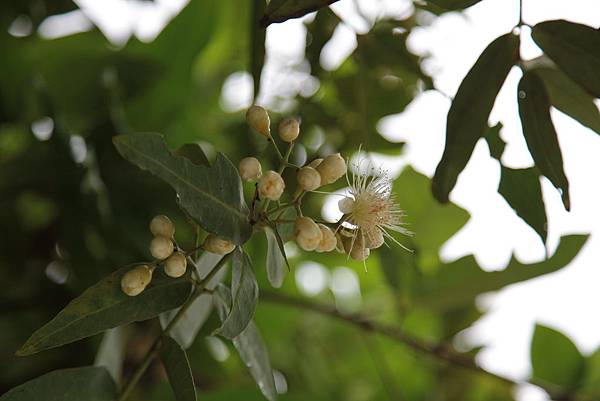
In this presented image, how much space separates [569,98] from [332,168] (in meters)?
0.21

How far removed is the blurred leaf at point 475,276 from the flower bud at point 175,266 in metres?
0.46

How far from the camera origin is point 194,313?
63cm

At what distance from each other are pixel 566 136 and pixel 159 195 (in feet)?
1.44

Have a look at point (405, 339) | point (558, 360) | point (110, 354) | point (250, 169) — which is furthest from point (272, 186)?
point (558, 360)

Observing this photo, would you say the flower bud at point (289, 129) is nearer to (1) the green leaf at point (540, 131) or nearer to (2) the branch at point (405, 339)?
(1) the green leaf at point (540, 131)

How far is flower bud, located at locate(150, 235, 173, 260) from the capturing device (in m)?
0.52

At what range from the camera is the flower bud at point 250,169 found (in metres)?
0.53

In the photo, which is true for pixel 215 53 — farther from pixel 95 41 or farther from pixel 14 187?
pixel 14 187

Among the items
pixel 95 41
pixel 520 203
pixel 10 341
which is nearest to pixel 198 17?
pixel 95 41

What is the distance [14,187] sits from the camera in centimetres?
92

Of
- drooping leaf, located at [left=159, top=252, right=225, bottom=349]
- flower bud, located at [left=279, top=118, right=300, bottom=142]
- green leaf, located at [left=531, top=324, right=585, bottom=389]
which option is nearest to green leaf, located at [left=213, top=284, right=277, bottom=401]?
drooping leaf, located at [left=159, top=252, right=225, bottom=349]

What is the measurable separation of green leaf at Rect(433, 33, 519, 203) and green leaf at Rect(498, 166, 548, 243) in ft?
0.15

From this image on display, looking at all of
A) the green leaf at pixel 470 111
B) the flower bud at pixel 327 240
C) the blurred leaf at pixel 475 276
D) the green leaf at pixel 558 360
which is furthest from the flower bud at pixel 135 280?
the green leaf at pixel 558 360

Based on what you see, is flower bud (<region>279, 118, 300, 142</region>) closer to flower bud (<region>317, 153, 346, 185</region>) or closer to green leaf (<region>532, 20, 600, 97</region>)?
flower bud (<region>317, 153, 346, 185</region>)
